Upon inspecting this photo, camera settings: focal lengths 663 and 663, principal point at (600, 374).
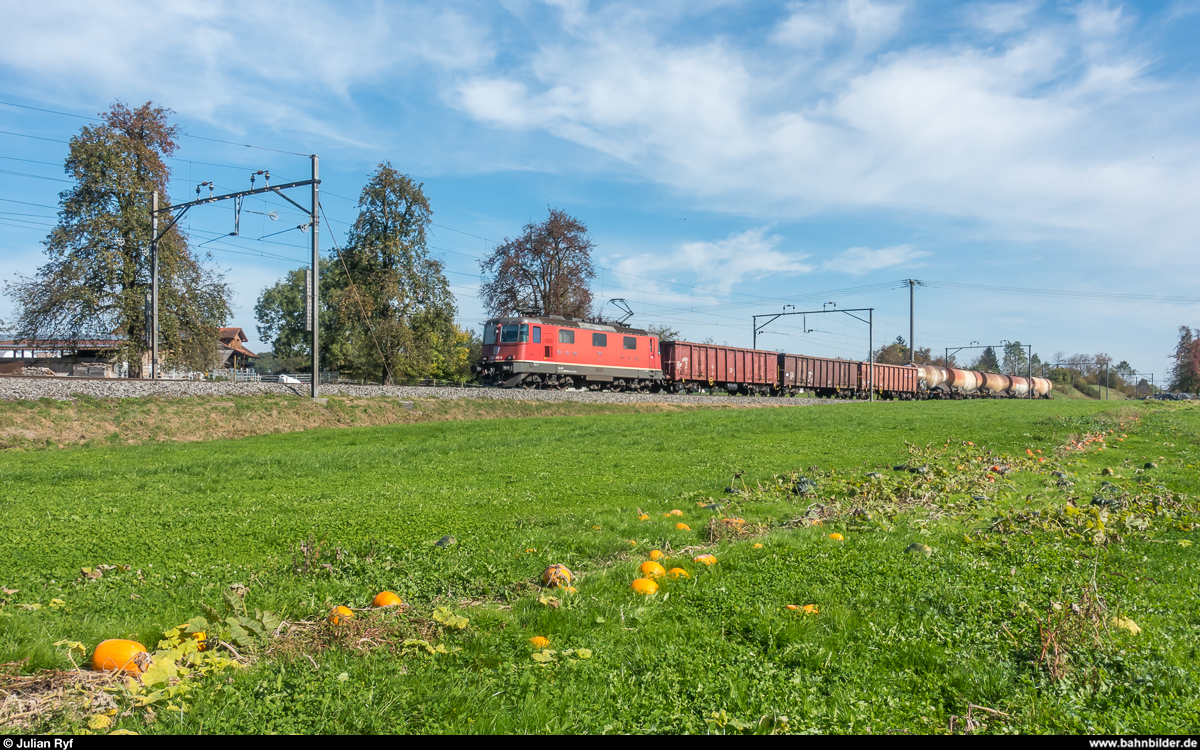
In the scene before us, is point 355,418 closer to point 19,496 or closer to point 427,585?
point 19,496

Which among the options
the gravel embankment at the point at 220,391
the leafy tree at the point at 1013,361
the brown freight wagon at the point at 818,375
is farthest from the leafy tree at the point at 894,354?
the gravel embankment at the point at 220,391

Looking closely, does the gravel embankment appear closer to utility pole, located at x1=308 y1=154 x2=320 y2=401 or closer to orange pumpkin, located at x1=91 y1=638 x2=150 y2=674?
utility pole, located at x1=308 y1=154 x2=320 y2=401

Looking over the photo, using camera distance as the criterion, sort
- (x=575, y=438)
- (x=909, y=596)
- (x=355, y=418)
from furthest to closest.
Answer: (x=355, y=418)
(x=575, y=438)
(x=909, y=596)

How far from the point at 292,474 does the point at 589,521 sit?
20.6 feet

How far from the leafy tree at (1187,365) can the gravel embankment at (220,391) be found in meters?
104

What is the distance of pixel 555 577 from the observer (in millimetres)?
4641

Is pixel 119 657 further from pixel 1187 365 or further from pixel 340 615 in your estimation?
pixel 1187 365

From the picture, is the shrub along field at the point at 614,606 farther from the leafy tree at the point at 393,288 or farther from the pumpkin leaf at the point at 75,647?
the leafy tree at the point at 393,288

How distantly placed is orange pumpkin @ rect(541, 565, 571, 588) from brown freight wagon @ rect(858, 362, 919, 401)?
181 feet

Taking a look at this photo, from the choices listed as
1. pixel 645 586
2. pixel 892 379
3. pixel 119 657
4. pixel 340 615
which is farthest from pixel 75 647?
pixel 892 379

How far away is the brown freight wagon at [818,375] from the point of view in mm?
50250

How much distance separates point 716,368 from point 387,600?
4168 cm
